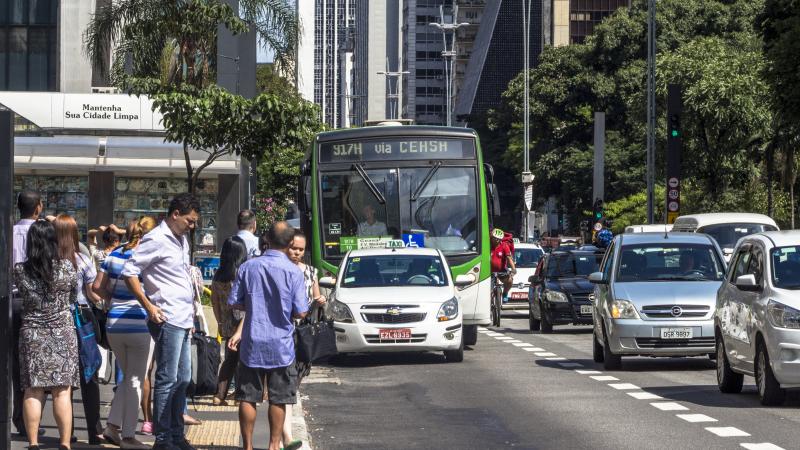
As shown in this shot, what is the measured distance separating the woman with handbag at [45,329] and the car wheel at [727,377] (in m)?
7.86

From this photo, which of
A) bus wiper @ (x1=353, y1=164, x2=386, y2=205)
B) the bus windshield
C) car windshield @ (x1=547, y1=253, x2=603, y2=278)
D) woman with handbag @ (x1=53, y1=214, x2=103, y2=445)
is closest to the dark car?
car windshield @ (x1=547, y1=253, x2=603, y2=278)

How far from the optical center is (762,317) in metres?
15.4

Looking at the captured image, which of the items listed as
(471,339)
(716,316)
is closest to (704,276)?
(716,316)

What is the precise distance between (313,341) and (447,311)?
399 inches

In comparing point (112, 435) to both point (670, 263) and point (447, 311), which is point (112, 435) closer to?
point (447, 311)

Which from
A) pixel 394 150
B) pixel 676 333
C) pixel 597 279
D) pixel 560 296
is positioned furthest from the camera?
pixel 560 296

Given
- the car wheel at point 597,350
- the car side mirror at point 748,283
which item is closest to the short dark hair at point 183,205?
the car side mirror at point 748,283

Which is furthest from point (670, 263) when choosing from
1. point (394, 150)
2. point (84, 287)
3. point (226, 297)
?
point (84, 287)

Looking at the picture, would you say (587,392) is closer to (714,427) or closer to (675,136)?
(714,427)

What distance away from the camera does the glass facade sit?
164ft

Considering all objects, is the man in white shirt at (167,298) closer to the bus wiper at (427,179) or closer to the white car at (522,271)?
the bus wiper at (427,179)

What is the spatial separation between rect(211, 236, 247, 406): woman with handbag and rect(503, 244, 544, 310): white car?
80.3 ft

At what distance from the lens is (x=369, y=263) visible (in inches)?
905

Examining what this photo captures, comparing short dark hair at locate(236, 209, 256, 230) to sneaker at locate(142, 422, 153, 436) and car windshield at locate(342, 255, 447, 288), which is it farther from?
car windshield at locate(342, 255, 447, 288)
